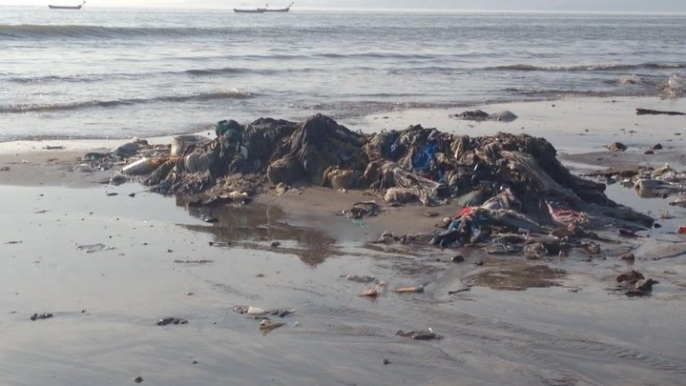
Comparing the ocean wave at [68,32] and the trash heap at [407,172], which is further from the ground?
the trash heap at [407,172]

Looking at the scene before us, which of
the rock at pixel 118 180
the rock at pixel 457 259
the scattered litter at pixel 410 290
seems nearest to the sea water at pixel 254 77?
the rock at pixel 118 180

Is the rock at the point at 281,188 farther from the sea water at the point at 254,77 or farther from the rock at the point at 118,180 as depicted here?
the sea water at the point at 254,77

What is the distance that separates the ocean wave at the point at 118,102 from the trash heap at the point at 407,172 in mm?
8304

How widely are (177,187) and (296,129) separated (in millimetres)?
1991

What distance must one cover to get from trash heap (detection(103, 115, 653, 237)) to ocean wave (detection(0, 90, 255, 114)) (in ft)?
27.2

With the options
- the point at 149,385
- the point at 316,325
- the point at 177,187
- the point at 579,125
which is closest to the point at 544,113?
the point at 579,125

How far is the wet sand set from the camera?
251 inches

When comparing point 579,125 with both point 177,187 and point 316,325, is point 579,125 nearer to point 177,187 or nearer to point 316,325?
point 177,187

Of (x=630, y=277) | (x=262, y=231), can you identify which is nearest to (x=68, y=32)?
(x=262, y=231)

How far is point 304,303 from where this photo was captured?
778 centimetres

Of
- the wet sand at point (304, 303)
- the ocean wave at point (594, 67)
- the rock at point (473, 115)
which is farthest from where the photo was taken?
the ocean wave at point (594, 67)

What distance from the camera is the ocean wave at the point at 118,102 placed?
21.2 metres

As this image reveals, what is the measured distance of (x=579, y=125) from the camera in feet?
63.1

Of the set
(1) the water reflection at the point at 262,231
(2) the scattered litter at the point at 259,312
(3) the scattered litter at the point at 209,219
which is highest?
(2) the scattered litter at the point at 259,312
